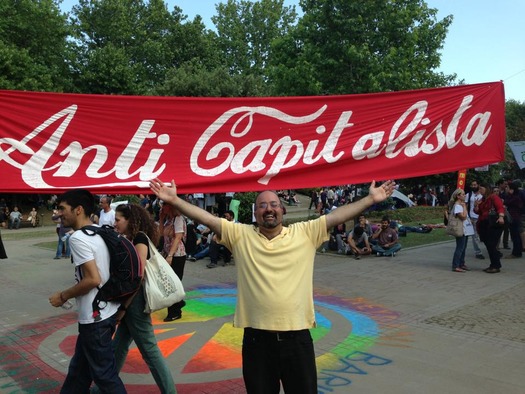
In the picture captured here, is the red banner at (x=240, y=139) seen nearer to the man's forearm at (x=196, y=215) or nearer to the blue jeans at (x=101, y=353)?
the man's forearm at (x=196, y=215)

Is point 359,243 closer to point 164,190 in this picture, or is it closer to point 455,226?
point 455,226

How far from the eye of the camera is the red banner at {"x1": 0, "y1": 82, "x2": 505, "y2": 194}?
3406 millimetres

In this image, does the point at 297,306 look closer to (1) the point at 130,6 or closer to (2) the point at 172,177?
(2) the point at 172,177

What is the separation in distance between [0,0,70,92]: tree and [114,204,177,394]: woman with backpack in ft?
83.5

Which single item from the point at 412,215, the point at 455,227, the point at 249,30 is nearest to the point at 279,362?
the point at 455,227

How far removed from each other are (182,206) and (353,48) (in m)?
21.4

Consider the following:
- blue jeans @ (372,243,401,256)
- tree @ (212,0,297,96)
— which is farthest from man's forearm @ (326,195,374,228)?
tree @ (212,0,297,96)

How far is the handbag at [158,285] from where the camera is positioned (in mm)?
4242

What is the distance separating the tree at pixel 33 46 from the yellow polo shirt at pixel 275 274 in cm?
2729

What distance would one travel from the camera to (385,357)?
5559 millimetres

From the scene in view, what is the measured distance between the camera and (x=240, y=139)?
387 centimetres

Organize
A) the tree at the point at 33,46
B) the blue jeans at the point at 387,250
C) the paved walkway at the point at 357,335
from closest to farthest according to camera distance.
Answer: the paved walkway at the point at 357,335 → the blue jeans at the point at 387,250 → the tree at the point at 33,46

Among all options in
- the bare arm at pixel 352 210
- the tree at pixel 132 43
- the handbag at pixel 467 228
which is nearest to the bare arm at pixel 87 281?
the bare arm at pixel 352 210

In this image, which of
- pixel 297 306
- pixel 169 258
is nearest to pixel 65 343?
pixel 169 258
